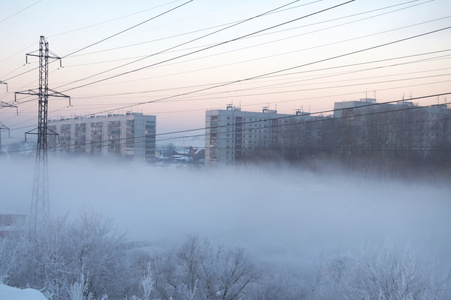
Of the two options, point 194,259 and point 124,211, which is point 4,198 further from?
point 194,259

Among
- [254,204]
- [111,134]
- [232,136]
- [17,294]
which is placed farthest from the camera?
[232,136]

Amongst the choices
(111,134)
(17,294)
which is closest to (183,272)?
(17,294)

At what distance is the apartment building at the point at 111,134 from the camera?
27.0 metres

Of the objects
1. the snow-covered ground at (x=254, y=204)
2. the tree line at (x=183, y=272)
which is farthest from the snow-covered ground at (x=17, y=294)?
the snow-covered ground at (x=254, y=204)

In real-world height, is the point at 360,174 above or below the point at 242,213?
above

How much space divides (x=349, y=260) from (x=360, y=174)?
11.0 m

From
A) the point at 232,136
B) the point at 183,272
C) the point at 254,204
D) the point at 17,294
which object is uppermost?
the point at 232,136

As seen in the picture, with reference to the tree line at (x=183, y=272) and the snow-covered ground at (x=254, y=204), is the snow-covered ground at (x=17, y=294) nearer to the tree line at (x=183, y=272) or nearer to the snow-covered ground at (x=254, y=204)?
the tree line at (x=183, y=272)

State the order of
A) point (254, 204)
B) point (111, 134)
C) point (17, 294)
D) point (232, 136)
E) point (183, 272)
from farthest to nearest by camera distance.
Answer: point (232, 136) → point (111, 134) → point (254, 204) → point (183, 272) → point (17, 294)

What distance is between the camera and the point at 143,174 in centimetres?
2850

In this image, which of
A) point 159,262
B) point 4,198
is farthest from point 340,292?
point 4,198

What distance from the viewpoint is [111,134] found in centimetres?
2848

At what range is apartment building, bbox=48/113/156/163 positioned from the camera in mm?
27000

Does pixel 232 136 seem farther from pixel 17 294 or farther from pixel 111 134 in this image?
pixel 17 294
